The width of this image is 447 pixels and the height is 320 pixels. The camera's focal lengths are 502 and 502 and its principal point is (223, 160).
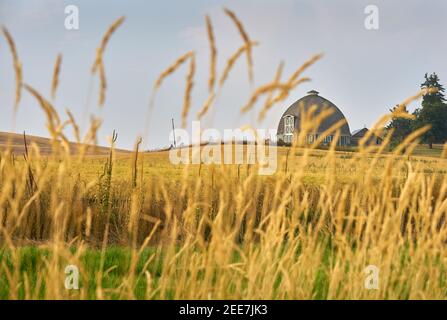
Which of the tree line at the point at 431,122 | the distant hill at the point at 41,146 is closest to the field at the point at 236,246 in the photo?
the distant hill at the point at 41,146

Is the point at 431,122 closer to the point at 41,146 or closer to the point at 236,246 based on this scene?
the point at 41,146

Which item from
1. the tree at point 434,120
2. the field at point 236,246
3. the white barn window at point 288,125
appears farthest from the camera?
the white barn window at point 288,125

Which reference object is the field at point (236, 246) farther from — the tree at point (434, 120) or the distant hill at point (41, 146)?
the tree at point (434, 120)

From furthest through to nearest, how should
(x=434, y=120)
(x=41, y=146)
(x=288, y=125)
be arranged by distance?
(x=288, y=125)
(x=434, y=120)
(x=41, y=146)

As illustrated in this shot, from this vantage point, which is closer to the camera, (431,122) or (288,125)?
(431,122)

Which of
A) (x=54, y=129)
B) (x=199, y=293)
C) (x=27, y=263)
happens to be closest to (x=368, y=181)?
(x=199, y=293)

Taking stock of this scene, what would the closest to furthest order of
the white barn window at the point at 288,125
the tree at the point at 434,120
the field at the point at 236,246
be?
the field at the point at 236,246
the tree at the point at 434,120
the white barn window at the point at 288,125

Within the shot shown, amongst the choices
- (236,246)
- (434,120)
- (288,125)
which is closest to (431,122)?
(434,120)

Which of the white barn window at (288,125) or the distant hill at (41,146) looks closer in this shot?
the distant hill at (41,146)

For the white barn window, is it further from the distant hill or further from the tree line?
the distant hill

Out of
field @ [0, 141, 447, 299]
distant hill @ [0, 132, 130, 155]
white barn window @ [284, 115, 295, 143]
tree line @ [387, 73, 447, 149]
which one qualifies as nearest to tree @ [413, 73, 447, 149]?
tree line @ [387, 73, 447, 149]

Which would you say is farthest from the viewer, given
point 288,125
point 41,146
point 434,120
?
point 288,125
